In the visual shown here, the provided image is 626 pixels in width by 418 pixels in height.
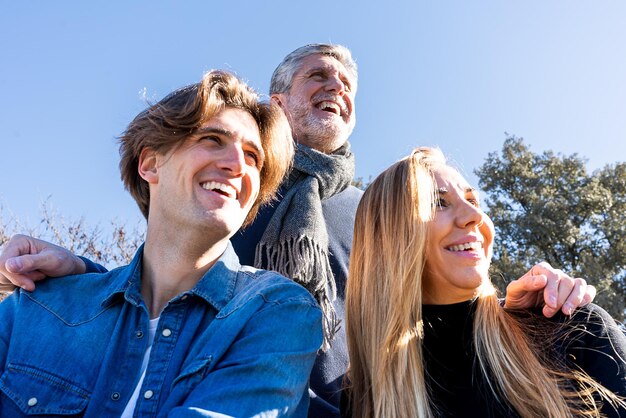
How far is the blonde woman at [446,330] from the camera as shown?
205 cm

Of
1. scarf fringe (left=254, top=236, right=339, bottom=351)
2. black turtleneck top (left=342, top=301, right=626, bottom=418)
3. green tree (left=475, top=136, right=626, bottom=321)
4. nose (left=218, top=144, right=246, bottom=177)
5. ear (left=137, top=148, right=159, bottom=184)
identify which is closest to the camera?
black turtleneck top (left=342, top=301, right=626, bottom=418)

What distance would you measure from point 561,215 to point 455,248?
46.6 feet

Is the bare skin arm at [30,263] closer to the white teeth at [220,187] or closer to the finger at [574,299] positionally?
the white teeth at [220,187]

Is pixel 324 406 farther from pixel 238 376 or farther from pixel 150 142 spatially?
pixel 150 142

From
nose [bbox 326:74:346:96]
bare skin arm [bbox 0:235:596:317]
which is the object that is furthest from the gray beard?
bare skin arm [bbox 0:235:596:317]

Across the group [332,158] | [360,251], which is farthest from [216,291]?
[332,158]

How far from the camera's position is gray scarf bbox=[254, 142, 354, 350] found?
116 inches

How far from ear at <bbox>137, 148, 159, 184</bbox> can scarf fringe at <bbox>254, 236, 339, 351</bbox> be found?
764 millimetres

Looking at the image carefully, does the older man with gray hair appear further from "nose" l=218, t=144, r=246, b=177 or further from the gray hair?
"nose" l=218, t=144, r=246, b=177

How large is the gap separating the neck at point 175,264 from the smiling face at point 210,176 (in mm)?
59

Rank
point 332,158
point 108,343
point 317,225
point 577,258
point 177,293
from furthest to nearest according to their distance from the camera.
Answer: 1. point 577,258
2. point 332,158
3. point 317,225
4. point 177,293
5. point 108,343

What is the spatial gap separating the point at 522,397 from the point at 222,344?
1039mm

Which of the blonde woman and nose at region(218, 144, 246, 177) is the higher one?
nose at region(218, 144, 246, 177)

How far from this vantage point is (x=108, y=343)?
2061 millimetres
